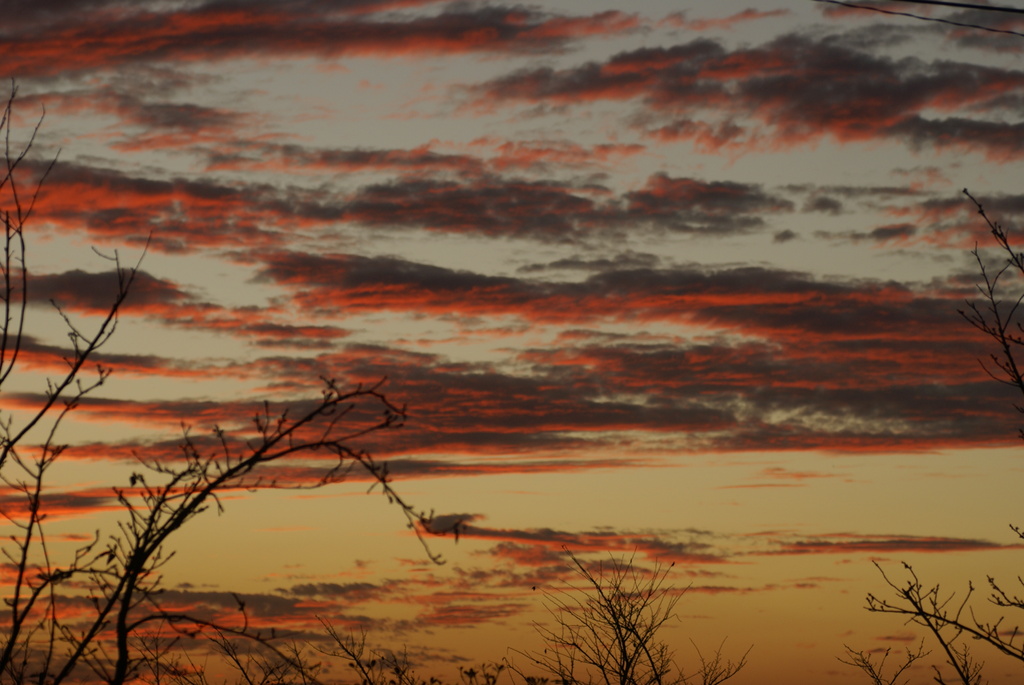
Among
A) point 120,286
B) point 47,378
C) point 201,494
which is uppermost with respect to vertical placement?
point 120,286

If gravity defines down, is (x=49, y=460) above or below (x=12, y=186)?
below

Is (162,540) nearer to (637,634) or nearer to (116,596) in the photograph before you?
(116,596)

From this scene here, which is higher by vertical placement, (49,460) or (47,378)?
(47,378)

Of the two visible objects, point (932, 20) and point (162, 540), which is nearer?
point (162, 540)

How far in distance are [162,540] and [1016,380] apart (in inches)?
423

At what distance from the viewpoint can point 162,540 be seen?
579cm

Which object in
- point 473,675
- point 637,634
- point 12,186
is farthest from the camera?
point 637,634

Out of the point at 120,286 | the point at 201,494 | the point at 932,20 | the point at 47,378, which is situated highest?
the point at 932,20

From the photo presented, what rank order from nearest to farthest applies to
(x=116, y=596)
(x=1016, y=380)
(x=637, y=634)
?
(x=116, y=596)
(x=1016, y=380)
(x=637, y=634)

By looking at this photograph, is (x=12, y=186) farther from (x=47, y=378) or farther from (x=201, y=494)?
(x=201, y=494)

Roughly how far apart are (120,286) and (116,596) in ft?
7.50

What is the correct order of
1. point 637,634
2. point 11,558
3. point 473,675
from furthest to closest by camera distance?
point 637,634 < point 473,675 < point 11,558

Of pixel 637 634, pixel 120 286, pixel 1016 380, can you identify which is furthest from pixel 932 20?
pixel 637 634

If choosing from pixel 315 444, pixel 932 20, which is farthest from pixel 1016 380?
pixel 315 444
